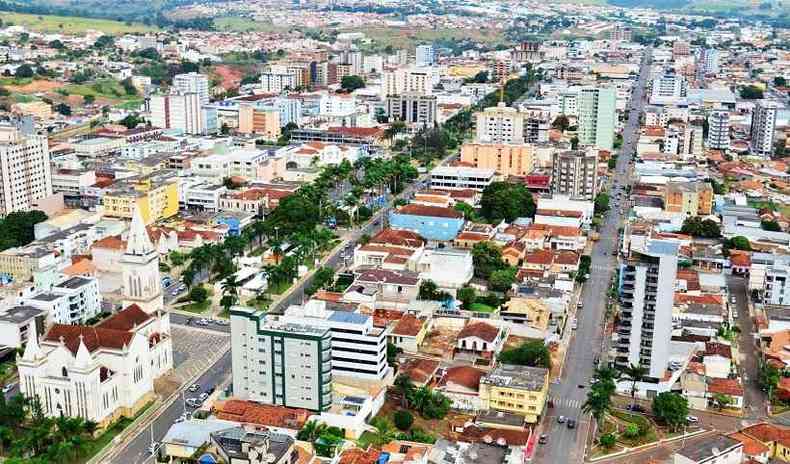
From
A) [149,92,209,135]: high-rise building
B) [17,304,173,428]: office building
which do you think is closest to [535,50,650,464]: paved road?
[17,304,173,428]: office building

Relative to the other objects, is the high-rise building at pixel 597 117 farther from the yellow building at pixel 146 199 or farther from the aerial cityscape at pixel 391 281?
the yellow building at pixel 146 199

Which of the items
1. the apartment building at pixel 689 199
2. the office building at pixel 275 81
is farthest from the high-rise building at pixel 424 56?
the apartment building at pixel 689 199

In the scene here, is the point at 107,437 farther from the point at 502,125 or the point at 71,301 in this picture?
the point at 502,125

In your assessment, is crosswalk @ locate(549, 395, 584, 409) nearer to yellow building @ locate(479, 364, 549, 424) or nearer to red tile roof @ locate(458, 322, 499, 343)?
yellow building @ locate(479, 364, 549, 424)

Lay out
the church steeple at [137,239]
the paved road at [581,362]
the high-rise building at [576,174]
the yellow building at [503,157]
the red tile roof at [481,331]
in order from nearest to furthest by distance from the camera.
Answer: the paved road at [581,362]
the church steeple at [137,239]
the red tile roof at [481,331]
the high-rise building at [576,174]
the yellow building at [503,157]

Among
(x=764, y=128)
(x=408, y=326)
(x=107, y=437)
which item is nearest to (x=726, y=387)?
(x=408, y=326)

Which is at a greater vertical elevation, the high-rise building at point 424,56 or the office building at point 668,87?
the high-rise building at point 424,56

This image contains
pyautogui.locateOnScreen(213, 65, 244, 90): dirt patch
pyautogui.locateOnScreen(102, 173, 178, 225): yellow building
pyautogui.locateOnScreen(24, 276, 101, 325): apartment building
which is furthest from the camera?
pyautogui.locateOnScreen(213, 65, 244, 90): dirt patch
